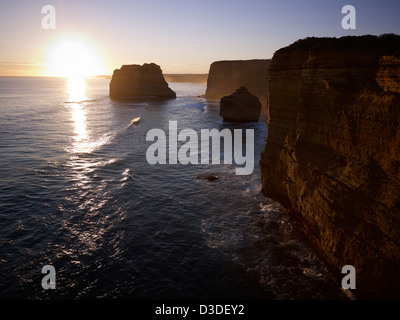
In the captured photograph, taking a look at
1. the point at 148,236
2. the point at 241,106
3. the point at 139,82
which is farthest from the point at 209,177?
the point at 139,82

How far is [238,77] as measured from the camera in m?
103

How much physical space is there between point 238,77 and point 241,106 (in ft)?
197

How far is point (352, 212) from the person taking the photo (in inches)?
358

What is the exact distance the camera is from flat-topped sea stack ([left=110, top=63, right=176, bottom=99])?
11081 centimetres

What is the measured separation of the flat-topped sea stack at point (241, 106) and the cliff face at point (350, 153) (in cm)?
3424

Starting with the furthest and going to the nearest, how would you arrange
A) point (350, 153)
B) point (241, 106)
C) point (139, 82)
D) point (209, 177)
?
point (139, 82), point (241, 106), point (209, 177), point (350, 153)

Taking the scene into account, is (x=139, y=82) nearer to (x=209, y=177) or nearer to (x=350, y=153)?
(x=209, y=177)

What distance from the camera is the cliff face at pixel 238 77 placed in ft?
313

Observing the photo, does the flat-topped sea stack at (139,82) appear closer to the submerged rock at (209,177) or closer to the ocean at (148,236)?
the ocean at (148,236)
